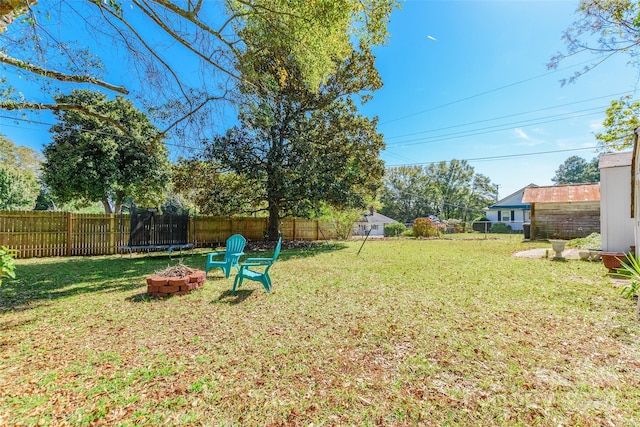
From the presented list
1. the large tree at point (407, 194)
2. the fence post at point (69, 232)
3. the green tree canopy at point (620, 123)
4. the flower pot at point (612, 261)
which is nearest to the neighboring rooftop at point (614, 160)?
the flower pot at point (612, 261)

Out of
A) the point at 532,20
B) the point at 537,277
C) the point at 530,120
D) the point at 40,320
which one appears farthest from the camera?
the point at 530,120

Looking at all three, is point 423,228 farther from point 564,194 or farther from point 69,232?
point 69,232

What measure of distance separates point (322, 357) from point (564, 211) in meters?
19.0

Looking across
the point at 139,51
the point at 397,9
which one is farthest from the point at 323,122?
the point at 139,51

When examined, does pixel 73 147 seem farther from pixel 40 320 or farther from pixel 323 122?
pixel 40 320

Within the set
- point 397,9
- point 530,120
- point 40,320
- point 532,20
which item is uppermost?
point 530,120

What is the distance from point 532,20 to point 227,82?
28.6 ft

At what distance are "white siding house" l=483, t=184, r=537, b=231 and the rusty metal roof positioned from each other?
1426 cm

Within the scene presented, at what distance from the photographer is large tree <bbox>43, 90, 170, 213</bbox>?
41.1 ft

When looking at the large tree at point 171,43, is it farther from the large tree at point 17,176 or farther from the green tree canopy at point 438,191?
the green tree canopy at point 438,191

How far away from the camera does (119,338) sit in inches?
125

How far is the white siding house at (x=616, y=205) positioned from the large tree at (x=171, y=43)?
8.12 meters

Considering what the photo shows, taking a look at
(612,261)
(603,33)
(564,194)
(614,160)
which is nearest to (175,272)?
(612,261)

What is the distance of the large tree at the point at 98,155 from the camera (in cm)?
1253
